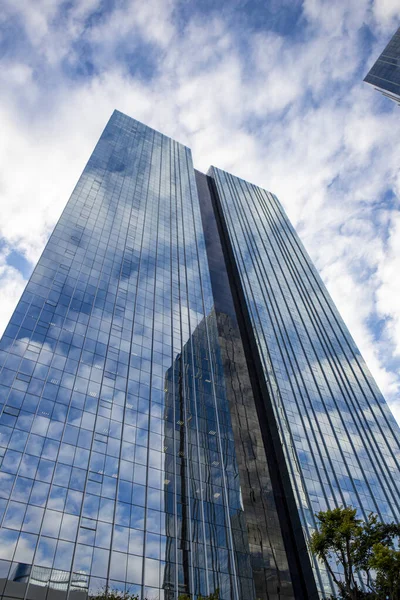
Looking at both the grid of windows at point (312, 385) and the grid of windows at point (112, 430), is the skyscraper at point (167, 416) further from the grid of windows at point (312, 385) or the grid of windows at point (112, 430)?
the grid of windows at point (312, 385)

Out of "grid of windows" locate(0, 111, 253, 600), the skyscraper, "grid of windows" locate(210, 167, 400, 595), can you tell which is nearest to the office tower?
"grid of windows" locate(210, 167, 400, 595)

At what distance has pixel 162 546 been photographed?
37.0 meters

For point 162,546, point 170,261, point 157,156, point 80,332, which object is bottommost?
point 162,546

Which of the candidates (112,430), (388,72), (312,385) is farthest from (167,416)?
(388,72)

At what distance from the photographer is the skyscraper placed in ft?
112

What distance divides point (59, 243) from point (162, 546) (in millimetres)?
39075

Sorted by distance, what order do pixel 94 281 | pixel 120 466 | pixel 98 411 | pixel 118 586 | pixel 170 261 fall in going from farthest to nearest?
pixel 170 261 → pixel 94 281 → pixel 98 411 → pixel 120 466 → pixel 118 586

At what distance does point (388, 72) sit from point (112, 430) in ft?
370

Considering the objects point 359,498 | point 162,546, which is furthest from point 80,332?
point 359,498

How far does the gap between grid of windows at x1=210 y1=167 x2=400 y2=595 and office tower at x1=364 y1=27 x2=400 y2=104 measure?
44310 mm

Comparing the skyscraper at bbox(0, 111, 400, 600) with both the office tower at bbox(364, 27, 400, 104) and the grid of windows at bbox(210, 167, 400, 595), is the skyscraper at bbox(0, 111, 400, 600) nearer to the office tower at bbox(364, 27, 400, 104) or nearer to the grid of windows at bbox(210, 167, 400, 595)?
the grid of windows at bbox(210, 167, 400, 595)

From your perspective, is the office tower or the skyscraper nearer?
the skyscraper

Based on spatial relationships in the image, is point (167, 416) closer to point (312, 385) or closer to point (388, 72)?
point (312, 385)

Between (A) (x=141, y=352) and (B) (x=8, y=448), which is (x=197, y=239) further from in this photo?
(B) (x=8, y=448)
